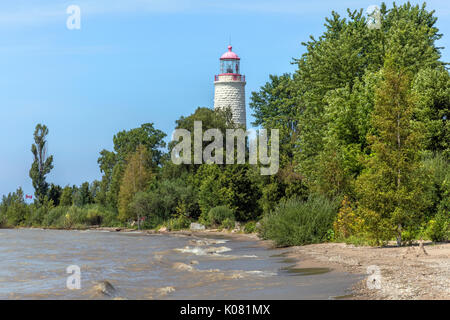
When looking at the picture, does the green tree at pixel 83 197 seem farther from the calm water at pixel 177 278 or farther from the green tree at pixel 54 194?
the calm water at pixel 177 278

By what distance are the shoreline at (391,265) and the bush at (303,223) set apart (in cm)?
130

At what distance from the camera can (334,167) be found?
92.3 ft

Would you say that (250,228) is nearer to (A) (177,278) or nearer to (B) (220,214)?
(B) (220,214)

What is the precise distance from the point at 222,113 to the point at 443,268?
57.9m

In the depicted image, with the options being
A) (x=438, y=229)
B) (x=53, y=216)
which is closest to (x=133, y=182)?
(x=53, y=216)

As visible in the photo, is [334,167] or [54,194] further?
[54,194]

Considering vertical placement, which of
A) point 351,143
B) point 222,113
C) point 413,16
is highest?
point 413,16

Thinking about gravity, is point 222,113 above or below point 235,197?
above

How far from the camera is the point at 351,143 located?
33531 mm

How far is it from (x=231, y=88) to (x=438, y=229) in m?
52.2

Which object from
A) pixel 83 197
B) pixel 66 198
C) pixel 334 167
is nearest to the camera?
pixel 334 167

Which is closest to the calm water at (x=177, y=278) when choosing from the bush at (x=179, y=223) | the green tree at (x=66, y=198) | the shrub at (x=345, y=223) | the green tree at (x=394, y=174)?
the shrub at (x=345, y=223)
